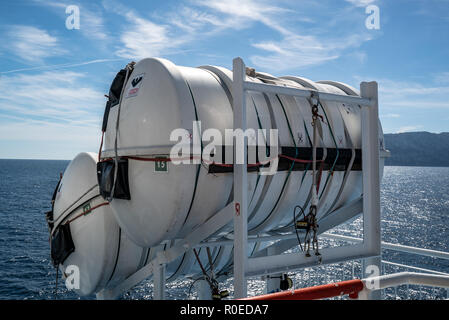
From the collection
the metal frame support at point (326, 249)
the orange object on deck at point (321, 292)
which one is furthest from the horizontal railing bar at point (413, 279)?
the metal frame support at point (326, 249)

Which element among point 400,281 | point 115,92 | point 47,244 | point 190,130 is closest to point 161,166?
point 190,130

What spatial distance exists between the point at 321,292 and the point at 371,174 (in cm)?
280

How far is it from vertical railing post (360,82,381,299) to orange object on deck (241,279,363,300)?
2308 mm

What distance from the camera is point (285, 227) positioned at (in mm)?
5449

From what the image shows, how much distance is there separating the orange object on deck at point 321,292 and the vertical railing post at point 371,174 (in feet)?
7.57

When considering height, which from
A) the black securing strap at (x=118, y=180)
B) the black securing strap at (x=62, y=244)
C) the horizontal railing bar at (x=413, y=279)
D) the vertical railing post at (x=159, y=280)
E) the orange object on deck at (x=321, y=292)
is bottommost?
A: the vertical railing post at (x=159, y=280)

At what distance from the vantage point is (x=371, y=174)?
16.7 ft

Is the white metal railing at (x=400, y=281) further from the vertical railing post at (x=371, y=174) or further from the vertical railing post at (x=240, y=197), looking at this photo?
the vertical railing post at (x=371, y=174)

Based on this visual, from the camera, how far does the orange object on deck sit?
95.7 inches

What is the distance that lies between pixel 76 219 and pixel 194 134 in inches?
Answer: 119

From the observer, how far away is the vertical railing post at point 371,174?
5.04 meters

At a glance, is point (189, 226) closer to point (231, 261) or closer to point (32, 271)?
point (231, 261)
